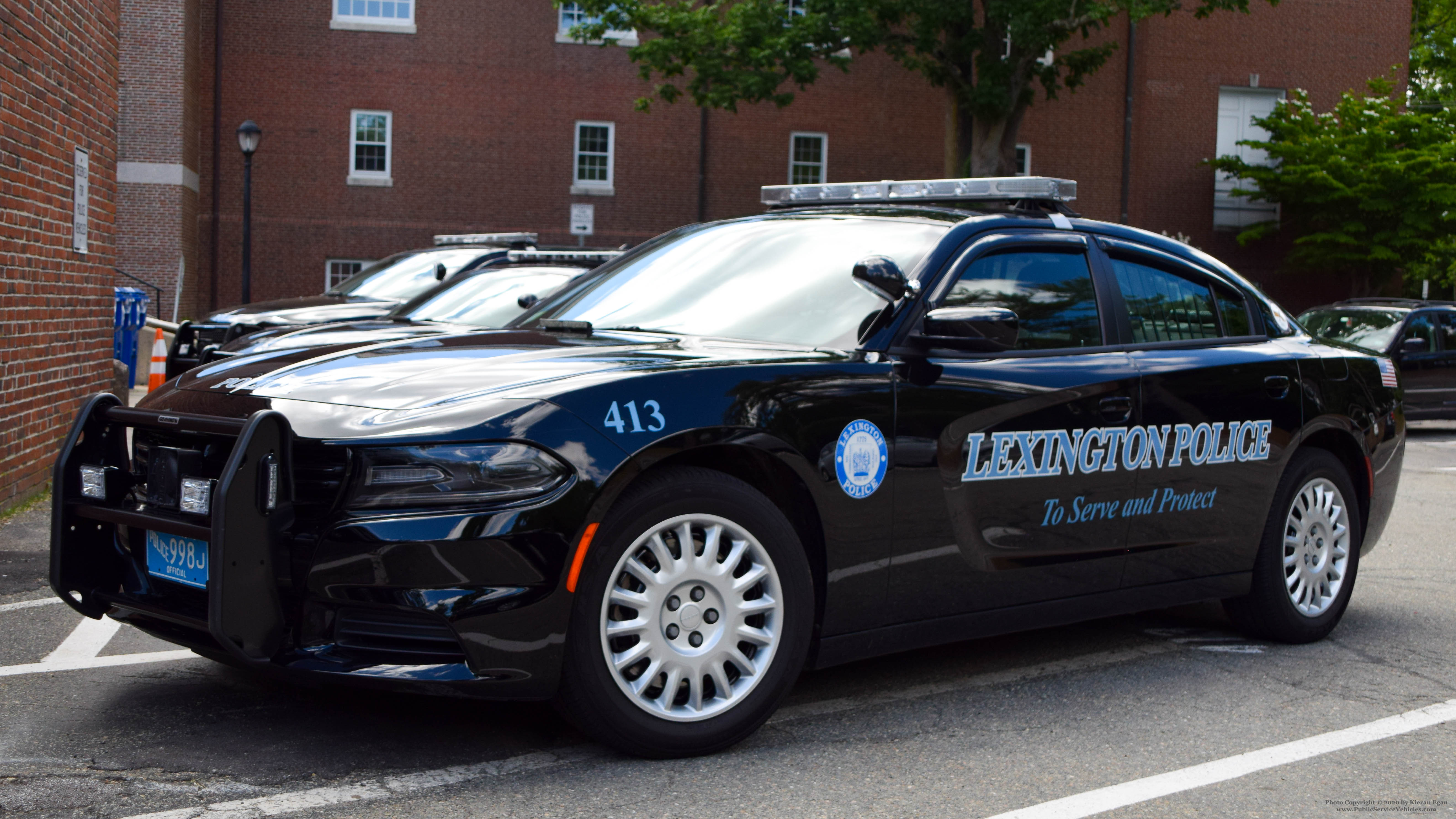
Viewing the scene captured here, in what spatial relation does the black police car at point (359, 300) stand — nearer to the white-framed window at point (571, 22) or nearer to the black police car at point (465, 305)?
the black police car at point (465, 305)

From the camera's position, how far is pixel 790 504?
4.02 metres

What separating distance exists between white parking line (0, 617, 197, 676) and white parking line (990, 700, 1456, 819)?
117 inches

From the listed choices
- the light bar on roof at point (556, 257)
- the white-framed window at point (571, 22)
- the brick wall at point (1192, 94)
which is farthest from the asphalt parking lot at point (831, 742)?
the brick wall at point (1192, 94)

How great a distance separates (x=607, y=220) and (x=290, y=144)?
7195mm

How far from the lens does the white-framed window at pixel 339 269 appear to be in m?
31.5

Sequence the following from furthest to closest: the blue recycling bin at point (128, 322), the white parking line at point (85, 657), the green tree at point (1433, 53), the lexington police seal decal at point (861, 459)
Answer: the green tree at point (1433, 53), the blue recycling bin at point (128, 322), the white parking line at point (85, 657), the lexington police seal decal at point (861, 459)

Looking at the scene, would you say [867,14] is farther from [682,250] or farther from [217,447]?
[217,447]

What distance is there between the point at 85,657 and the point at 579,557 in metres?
2.33

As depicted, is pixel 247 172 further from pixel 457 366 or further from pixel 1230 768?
pixel 1230 768

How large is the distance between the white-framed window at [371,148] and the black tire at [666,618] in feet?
95.1

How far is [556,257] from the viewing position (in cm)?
1222

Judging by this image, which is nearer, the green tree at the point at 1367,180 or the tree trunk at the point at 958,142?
the tree trunk at the point at 958,142

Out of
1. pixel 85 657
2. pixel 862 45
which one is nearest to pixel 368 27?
pixel 862 45

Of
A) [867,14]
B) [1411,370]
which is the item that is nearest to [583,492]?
[1411,370]
